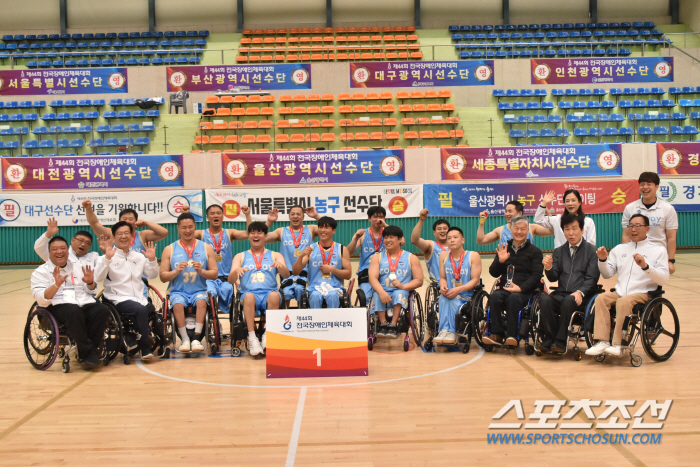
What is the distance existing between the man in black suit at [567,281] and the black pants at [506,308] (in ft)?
0.66

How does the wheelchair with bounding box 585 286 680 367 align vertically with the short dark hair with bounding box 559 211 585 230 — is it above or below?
below

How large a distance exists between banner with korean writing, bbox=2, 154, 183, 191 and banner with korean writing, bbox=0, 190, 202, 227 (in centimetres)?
19

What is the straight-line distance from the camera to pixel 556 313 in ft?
15.3

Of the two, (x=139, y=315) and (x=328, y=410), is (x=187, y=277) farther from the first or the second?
(x=328, y=410)

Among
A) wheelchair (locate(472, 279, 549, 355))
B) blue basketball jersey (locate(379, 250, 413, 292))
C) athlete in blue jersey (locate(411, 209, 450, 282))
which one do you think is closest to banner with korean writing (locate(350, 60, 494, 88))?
athlete in blue jersey (locate(411, 209, 450, 282))

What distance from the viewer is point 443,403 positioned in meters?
3.65

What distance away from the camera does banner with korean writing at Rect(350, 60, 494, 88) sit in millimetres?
16172

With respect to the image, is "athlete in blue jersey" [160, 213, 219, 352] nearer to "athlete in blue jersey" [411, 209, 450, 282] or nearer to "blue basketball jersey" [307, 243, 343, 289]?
"blue basketball jersey" [307, 243, 343, 289]

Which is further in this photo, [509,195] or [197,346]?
[509,195]

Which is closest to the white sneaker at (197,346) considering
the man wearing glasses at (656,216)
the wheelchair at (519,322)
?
the wheelchair at (519,322)

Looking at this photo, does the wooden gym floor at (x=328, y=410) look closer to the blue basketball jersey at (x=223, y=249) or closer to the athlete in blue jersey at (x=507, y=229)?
the blue basketball jersey at (x=223, y=249)

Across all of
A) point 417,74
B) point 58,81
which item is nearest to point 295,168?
point 417,74

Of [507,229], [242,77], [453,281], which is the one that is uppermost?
[242,77]

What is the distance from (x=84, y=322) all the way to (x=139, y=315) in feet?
1.36
